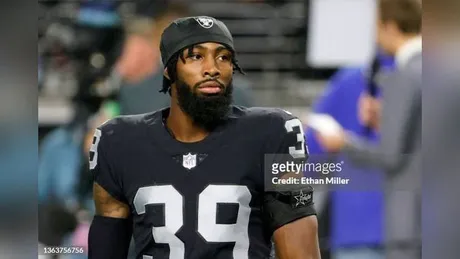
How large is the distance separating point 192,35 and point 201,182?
0.30 metres

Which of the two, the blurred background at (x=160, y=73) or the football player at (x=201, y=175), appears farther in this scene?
the blurred background at (x=160, y=73)

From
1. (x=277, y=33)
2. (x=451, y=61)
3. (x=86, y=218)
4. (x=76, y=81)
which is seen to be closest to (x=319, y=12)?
(x=277, y=33)

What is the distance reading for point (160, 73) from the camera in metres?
1.88

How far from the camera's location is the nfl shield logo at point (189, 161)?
161cm

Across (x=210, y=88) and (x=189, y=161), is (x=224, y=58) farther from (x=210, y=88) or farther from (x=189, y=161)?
(x=189, y=161)

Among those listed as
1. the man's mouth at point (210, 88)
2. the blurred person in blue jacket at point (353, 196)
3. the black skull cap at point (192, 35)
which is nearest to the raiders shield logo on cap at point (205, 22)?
the black skull cap at point (192, 35)

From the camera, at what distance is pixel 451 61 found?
6.17 feet

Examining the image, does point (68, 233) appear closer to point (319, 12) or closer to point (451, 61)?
point (319, 12)

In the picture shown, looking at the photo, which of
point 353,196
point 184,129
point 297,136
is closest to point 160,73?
point 184,129

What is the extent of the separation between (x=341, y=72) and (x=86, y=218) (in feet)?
2.29

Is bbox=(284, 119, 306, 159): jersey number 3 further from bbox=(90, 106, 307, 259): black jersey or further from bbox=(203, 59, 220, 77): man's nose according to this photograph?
bbox=(203, 59, 220, 77): man's nose

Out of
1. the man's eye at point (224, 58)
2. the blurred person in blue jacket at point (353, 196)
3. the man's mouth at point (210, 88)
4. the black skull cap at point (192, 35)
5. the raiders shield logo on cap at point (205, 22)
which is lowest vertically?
the blurred person in blue jacket at point (353, 196)

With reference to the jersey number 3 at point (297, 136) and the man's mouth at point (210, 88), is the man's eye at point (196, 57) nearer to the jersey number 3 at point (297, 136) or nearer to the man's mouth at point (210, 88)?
the man's mouth at point (210, 88)

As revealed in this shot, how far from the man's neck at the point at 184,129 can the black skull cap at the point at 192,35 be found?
0.11m
